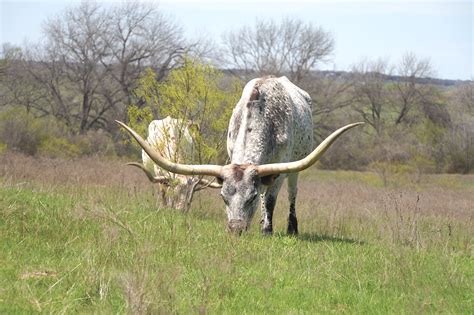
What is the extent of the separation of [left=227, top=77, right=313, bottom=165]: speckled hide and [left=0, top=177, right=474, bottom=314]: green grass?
1.10 meters

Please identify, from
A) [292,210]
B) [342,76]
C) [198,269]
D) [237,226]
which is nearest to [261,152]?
[237,226]

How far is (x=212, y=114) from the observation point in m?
11.4

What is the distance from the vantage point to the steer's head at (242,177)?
6918mm

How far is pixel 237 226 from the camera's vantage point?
6801mm

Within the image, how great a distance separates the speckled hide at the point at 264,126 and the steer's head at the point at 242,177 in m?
0.38

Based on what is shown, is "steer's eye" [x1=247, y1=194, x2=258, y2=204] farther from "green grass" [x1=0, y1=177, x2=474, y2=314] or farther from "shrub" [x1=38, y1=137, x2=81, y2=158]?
"shrub" [x1=38, y1=137, x2=81, y2=158]

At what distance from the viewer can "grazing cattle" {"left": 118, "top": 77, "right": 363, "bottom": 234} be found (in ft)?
23.1

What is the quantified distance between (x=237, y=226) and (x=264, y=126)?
5.61 feet

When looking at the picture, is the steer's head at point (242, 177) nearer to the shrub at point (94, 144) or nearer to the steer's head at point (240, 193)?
the steer's head at point (240, 193)

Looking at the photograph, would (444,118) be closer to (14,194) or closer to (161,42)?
(161,42)

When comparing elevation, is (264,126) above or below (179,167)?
above

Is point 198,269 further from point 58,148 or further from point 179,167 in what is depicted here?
point 58,148

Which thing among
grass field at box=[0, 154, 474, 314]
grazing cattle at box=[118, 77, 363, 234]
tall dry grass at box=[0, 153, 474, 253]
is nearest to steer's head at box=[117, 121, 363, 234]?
grazing cattle at box=[118, 77, 363, 234]

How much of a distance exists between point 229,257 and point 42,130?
92.7ft
